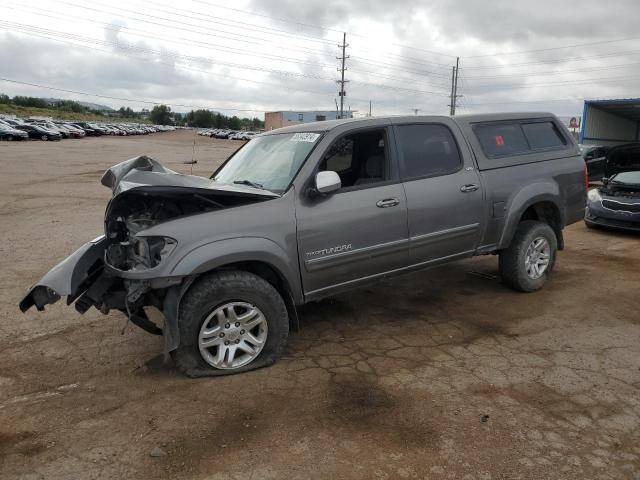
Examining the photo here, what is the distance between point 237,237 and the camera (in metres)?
3.72

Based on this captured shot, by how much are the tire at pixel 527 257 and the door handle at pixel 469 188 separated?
0.94 metres

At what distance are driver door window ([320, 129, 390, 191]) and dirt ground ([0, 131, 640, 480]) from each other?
1.38 metres

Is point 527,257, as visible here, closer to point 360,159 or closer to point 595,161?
point 360,159

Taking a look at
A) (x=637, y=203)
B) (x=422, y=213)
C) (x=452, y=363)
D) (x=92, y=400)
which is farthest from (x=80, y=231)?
(x=637, y=203)

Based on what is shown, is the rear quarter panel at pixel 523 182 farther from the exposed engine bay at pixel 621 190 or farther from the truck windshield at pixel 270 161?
the exposed engine bay at pixel 621 190

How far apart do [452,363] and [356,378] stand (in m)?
0.79

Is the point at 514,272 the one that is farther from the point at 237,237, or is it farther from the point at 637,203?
the point at 637,203

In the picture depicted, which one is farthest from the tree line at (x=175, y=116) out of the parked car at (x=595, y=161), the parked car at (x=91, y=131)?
the parked car at (x=595, y=161)

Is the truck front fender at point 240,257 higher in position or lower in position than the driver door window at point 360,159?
lower

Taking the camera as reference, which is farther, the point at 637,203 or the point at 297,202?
the point at 637,203

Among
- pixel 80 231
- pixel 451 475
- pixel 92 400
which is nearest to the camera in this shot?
pixel 451 475

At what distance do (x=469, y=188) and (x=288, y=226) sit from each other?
6.56 ft

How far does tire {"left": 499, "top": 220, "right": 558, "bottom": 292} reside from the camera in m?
5.49

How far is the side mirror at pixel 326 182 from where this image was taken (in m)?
3.93
